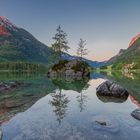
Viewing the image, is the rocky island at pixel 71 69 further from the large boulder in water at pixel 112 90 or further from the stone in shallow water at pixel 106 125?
the stone in shallow water at pixel 106 125

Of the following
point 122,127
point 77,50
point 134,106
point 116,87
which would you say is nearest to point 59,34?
point 77,50

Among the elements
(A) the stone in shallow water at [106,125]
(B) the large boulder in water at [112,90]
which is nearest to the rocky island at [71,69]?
(B) the large boulder in water at [112,90]

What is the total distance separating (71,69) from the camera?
73.4 metres

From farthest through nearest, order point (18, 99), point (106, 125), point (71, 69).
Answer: point (71, 69) < point (18, 99) < point (106, 125)

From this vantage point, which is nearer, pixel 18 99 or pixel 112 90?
pixel 18 99

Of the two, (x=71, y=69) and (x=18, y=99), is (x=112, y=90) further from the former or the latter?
(x=71, y=69)

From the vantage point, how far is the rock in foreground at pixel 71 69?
72.1 meters

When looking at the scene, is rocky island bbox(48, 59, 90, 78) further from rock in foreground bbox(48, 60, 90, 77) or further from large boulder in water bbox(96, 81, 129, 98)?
large boulder in water bbox(96, 81, 129, 98)

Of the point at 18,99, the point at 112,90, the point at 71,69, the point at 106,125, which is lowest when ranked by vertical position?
the point at 18,99

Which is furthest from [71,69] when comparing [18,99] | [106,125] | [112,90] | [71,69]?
[106,125]

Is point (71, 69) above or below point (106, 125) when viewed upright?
above

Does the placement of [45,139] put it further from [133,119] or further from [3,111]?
[3,111]

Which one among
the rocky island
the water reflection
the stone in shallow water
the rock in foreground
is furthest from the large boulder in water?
the rock in foreground

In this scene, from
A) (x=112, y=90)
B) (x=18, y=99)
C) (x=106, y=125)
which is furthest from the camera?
(x=112, y=90)
